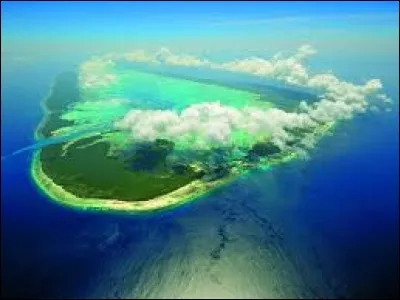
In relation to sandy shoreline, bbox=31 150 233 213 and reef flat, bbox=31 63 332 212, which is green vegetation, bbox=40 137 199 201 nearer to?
reef flat, bbox=31 63 332 212

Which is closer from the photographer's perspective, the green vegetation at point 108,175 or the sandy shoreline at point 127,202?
the sandy shoreline at point 127,202

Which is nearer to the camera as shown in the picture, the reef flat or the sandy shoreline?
the sandy shoreline

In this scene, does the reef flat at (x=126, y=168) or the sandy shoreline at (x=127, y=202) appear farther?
the reef flat at (x=126, y=168)

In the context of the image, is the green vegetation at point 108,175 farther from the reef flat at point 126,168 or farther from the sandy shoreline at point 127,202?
the sandy shoreline at point 127,202

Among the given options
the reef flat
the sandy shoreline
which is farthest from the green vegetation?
the sandy shoreline

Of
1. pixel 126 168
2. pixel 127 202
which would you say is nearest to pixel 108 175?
pixel 126 168

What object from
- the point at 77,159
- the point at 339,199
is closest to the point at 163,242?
the point at 339,199

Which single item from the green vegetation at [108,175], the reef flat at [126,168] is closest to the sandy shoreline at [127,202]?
the reef flat at [126,168]

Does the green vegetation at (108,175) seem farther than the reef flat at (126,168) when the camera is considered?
Yes

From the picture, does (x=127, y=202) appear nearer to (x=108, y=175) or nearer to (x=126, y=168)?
(x=108, y=175)

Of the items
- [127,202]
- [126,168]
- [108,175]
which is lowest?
[108,175]

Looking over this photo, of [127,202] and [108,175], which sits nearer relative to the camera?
[127,202]
